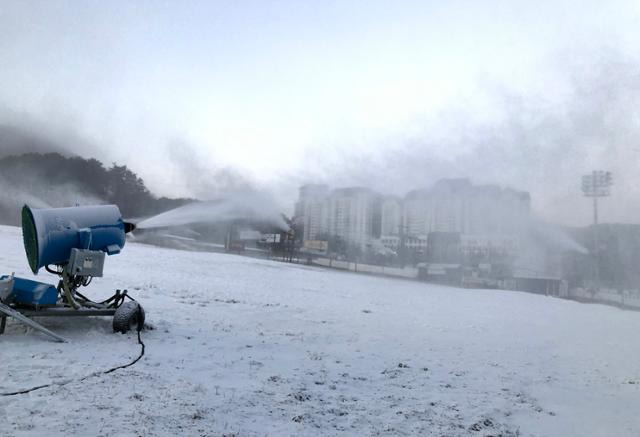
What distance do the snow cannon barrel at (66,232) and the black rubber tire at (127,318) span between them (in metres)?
1.67

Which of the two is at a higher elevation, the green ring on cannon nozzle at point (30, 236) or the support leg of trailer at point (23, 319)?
the green ring on cannon nozzle at point (30, 236)

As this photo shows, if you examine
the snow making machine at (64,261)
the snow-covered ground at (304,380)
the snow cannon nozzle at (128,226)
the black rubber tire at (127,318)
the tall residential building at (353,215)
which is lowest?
the snow-covered ground at (304,380)

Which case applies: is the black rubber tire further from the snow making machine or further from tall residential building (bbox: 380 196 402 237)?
tall residential building (bbox: 380 196 402 237)

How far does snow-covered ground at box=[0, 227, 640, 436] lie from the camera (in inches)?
203

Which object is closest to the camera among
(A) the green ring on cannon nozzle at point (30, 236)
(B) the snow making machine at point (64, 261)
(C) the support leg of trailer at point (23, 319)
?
(C) the support leg of trailer at point (23, 319)

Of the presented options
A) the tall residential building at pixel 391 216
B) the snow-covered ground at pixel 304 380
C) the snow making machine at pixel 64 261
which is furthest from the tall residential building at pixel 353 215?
the snow making machine at pixel 64 261

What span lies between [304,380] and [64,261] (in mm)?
6150

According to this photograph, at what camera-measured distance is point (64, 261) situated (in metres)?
9.36

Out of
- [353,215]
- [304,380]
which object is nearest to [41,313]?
[304,380]

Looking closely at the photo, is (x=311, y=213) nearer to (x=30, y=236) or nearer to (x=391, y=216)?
(x=391, y=216)

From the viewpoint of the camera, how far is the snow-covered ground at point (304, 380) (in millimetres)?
5164

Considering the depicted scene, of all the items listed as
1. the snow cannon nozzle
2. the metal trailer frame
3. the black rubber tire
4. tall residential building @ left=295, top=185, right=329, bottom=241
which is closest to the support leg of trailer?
the metal trailer frame

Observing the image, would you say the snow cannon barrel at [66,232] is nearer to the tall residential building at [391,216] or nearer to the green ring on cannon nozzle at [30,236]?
the green ring on cannon nozzle at [30,236]

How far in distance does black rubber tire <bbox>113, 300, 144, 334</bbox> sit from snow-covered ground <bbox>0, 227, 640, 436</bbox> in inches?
10.5
